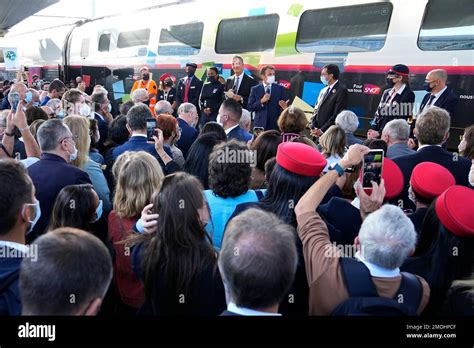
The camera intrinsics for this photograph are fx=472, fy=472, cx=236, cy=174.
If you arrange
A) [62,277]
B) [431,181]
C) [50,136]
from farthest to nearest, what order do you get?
[50,136] → [431,181] → [62,277]

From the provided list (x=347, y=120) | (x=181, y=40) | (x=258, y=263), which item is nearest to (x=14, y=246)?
(x=258, y=263)

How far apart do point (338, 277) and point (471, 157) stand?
3188 mm

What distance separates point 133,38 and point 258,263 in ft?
47.1

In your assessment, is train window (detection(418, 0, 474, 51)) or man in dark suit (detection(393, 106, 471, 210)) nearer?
man in dark suit (detection(393, 106, 471, 210))

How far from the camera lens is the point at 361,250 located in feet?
7.31

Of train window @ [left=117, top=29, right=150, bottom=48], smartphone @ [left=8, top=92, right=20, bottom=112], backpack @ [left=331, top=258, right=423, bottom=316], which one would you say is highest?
train window @ [left=117, top=29, right=150, bottom=48]

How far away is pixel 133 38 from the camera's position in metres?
15.0

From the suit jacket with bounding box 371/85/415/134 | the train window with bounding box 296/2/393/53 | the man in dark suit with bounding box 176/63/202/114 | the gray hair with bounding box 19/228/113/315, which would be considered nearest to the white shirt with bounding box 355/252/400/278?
the gray hair with bounding box 19/228/113/315

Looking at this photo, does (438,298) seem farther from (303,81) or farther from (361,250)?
(303,81)

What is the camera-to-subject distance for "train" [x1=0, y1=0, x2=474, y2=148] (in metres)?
7.00

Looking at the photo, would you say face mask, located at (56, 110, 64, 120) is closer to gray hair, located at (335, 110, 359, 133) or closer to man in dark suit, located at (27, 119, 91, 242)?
man in dark suit, located at (27, 119, 91, 242)

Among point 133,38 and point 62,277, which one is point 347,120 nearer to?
point 62,277

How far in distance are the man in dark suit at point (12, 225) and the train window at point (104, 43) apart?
1509 cm

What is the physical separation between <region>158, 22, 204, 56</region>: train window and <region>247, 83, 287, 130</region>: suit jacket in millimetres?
4020
